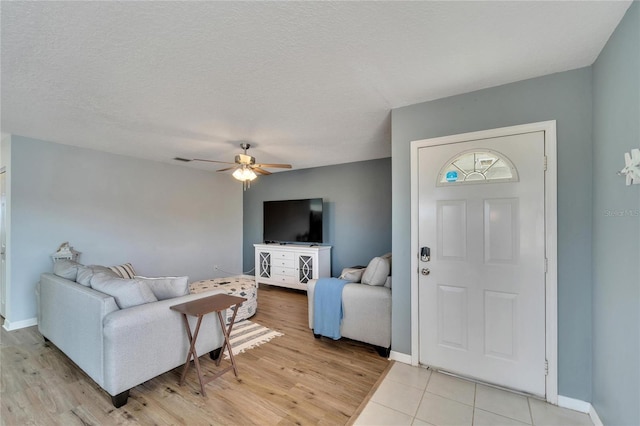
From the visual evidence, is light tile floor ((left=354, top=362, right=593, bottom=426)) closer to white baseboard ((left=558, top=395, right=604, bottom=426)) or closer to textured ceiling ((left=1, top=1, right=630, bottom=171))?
white baseboard ((left=558, top=395, right=604, bottom=426))

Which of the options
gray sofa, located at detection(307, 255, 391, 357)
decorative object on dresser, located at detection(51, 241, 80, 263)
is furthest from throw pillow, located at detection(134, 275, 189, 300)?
decorative object on dresser, located at detection(51, 241, 80, 263)

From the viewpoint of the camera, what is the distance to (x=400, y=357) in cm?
241

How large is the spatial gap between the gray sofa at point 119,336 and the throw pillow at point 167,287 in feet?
0.33

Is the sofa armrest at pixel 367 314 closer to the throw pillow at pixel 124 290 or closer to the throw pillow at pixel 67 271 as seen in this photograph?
the throw pillow at pixel 124 290

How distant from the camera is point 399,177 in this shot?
246 cm

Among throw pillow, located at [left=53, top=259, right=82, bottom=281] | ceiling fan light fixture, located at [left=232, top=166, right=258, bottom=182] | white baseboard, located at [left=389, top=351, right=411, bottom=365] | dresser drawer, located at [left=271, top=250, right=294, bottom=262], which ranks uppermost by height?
ceiling fan light fixture, located at [left=232, top=166, right=258, bottom=182]

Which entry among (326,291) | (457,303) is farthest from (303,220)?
(457,303)

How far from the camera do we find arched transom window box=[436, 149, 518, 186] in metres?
2.04

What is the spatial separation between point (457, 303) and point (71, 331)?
323 centimetres

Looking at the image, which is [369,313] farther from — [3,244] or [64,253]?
[3,244]

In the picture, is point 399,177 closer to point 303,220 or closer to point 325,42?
point 325,42

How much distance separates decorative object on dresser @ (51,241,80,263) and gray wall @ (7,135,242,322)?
0.39ft

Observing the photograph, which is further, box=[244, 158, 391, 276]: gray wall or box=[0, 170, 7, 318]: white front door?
box=[244, 158, 391, 276]: gray wall

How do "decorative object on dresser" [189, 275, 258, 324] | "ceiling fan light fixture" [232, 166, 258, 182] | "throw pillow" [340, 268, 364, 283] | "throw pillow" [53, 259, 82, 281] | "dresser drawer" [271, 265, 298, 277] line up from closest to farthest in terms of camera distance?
"throw pillow" [53, 259, 82, 281] < "throw pillow" [340, 268, 364, 283] < "ceiling fan light fixture" [232, 166, 258, 182] < "decorative object on dresser" [189, 275, 258, 324] < "dresser drawer" [271, 265, 298, 277]
